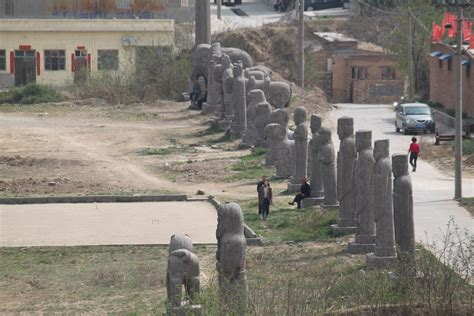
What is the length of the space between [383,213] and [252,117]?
2030 cm

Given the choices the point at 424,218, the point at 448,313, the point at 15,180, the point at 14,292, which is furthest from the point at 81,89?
the point at 448,313

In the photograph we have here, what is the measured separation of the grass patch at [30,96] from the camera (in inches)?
2475

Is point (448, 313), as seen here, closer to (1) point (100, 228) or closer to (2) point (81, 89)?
(1) point (100, 228)

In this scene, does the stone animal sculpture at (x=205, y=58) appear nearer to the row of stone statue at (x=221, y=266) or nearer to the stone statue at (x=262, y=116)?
the stone statue at (x=262, y=116)

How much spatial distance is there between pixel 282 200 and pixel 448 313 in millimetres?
15011

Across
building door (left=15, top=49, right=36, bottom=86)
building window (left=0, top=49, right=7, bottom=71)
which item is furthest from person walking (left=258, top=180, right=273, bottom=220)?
building window (left=0, top=49, right=7, bottom=71)

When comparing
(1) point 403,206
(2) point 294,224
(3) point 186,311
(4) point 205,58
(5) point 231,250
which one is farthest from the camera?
(4) point 205,58

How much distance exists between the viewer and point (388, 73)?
72.9 meters

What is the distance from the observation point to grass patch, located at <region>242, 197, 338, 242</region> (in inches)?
1106

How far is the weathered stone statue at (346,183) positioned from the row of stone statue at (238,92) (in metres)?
13.7

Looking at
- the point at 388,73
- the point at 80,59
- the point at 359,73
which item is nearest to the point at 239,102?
the point at 359,73

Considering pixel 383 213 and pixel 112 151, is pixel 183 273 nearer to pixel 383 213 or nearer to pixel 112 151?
pixel 383 213

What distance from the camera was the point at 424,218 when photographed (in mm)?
29453

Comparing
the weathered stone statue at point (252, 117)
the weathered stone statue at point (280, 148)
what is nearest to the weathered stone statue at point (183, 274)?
the weathered stone statue at point (280, 148)
